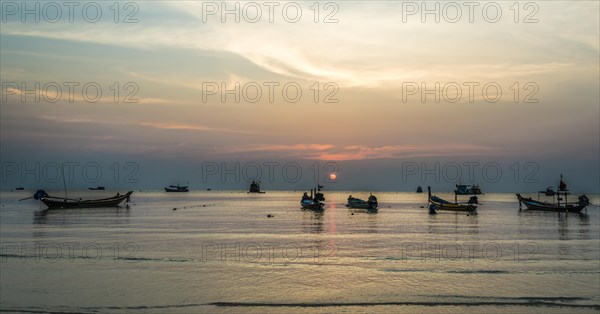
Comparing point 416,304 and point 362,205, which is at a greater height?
point 416,304

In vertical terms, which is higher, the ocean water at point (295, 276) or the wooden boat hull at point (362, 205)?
the ocean water at point (295, 276)

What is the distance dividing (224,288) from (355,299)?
6015 mm

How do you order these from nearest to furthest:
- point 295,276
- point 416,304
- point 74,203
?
point 416,304
point 295,276
point 74,203

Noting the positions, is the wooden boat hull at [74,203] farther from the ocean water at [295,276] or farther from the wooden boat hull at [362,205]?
the ocean water at [295,276]

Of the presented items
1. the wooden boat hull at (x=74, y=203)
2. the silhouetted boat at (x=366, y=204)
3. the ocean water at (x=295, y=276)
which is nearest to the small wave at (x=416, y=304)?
the ocean water at (x=295, y=276)

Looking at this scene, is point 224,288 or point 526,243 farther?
point 526,243

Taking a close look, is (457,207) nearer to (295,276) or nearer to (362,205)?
(362,205)

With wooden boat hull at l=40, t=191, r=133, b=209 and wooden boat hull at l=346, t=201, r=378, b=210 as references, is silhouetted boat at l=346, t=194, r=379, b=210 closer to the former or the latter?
wooden boat hull at l=346, t=201, r=378, b=210

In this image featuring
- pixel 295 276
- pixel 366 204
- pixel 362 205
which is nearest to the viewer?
pixel 295 276

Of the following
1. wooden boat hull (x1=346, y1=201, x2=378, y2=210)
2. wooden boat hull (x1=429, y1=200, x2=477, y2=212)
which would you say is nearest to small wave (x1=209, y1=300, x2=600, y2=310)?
wooden boat hull (x1=429, y1=200, x2=477, y2=212)

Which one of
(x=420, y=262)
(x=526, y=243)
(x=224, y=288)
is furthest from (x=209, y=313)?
(x=526, y=243)

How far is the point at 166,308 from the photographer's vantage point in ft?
63.6

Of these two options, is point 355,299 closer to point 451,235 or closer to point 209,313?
point 209,313

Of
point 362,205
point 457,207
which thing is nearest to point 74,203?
point 362,205
